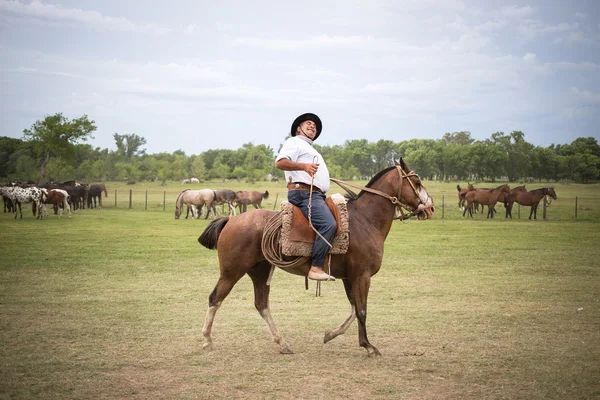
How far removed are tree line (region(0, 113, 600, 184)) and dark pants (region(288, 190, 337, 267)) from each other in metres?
65.9

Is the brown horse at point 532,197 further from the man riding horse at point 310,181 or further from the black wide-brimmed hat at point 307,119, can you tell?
the man riding horse at point 310,181

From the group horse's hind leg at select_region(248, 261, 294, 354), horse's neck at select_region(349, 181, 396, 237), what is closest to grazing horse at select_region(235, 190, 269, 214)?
horse's hind leg at select_region(248, 261, 294, 354)

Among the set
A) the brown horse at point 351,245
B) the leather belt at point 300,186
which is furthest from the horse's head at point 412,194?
the leather belt at point 300,186

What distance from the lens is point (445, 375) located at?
5.76m

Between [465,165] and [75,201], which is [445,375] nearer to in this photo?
[75,201]

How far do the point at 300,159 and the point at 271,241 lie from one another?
3.62 ft

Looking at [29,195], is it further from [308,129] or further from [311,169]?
[311,169]

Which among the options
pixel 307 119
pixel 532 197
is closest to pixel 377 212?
pixel 307 119

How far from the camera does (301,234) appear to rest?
6574 mm

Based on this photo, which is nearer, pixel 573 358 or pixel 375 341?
pixel 573 358

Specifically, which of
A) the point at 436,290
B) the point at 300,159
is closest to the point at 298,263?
the point at 300,159

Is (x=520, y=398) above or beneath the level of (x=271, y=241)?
beneath

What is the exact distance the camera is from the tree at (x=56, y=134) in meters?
65.1

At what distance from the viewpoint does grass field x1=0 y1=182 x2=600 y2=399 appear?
5.45 meters
